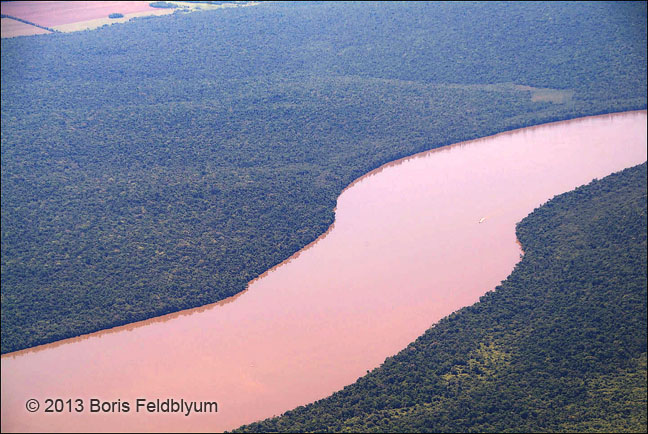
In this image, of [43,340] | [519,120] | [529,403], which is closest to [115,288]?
[43,340]

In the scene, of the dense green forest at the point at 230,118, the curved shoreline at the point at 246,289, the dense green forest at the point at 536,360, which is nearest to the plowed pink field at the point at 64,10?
the dense green forest at the point at 230,118

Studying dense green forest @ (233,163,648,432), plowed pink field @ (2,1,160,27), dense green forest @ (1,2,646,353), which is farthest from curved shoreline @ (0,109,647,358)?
plowed pink field @ (2,1,160,27)

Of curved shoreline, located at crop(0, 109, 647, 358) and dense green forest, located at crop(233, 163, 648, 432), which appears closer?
dense green forest, located at crop(233, 163, 648, 432)

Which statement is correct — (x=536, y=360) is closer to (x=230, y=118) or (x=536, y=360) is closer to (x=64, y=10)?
(x=230, y=118)

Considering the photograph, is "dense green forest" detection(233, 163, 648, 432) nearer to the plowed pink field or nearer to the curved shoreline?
the curved shoreline

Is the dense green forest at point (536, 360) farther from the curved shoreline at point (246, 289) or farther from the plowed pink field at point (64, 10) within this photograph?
the plowed pink field at point (64, 10)
